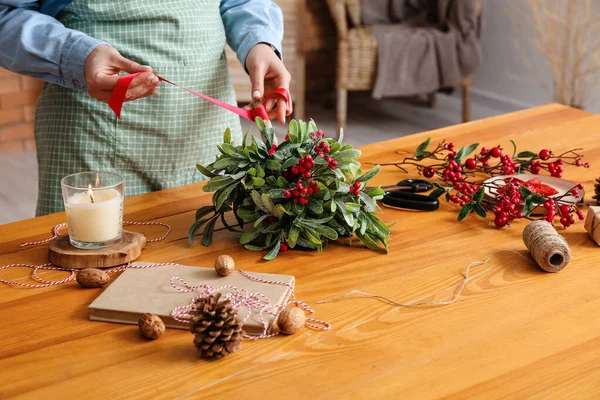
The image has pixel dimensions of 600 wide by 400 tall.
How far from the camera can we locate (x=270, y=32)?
165 centimetres

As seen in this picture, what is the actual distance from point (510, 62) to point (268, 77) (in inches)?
136

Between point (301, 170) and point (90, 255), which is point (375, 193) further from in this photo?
point (90, 255)

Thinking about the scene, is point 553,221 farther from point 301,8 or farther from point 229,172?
point 301,8

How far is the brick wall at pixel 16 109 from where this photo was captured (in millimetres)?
3879

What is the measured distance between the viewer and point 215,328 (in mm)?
882

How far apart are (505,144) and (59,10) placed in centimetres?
102

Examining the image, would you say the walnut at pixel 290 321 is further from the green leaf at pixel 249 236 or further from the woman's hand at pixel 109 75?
the woman's hand at pixel 109 75

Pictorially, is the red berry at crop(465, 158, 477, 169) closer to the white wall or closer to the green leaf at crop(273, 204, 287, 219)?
the green leaf at crop(273, 204, 287, 219)

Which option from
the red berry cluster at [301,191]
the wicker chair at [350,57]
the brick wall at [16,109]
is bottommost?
the brick wall at [16,109]

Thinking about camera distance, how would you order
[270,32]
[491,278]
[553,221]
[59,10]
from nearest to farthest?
1. [491,278]
2. [553,221]
3. [59,10]
4. [270,32]

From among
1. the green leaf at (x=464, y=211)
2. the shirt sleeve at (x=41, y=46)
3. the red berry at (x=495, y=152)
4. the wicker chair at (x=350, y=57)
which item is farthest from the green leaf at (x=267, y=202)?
the wicker chair at (x=350, y=57)

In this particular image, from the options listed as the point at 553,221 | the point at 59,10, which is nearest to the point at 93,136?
the point at 59,10

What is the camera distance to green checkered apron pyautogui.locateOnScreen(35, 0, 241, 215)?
5.09 feet

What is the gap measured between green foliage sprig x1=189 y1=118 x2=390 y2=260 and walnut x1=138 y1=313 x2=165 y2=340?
9.9 inches
